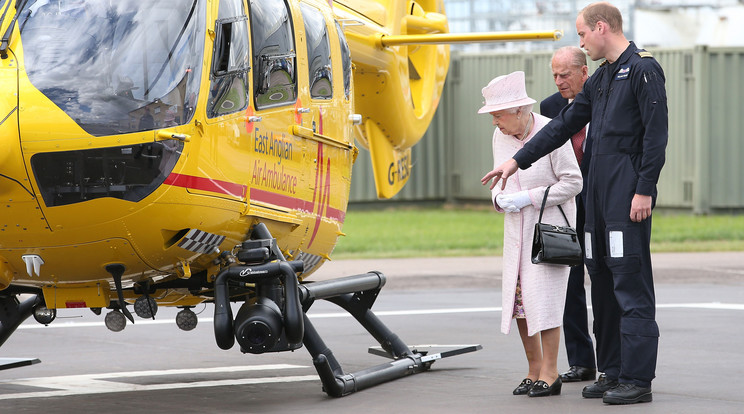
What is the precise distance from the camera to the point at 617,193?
6.51m

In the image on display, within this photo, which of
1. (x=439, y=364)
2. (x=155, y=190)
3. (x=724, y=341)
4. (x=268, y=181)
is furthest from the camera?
(x=724, y=341)

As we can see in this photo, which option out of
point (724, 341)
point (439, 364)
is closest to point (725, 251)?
point (724, 341)

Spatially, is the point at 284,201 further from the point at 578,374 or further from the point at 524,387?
the point at 578,374

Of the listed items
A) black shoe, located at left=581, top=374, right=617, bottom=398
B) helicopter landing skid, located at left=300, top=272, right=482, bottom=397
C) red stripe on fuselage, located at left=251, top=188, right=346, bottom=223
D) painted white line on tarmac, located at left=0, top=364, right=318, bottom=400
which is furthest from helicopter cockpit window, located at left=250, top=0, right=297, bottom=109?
black shoe, located at left=581, top=374, right=617, bottom=398

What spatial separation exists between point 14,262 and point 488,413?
2703mm

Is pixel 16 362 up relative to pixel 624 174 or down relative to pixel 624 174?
down

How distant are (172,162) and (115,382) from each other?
267 cm

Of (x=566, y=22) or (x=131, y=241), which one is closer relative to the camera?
(x=131, y=241)

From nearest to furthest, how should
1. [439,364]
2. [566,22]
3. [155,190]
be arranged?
[155,190]
[439,364]
[566,22]

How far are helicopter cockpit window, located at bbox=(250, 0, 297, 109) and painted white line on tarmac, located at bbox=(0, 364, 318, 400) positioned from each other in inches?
81.3

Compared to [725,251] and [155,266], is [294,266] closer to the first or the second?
[155,266]

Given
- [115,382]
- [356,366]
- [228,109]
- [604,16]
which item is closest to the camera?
[228,109]

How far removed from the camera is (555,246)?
22.2ft

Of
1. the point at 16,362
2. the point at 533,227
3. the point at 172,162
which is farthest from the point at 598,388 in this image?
the point at 16,362
